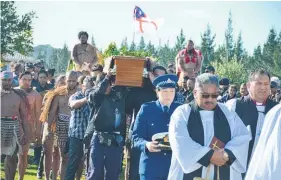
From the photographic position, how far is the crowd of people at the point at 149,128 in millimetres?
5180

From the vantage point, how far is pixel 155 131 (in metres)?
6.38

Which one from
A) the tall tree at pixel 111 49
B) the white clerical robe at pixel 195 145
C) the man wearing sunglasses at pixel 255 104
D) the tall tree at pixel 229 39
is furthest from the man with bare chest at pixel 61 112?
the tall tree at pixel 229 39

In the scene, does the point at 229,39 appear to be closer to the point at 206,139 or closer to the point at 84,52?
the point at 84,52

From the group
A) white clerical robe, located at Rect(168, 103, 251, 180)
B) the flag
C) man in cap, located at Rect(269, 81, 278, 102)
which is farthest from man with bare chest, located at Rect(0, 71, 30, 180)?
man in cap, located at Rect(269, 81, 278, 102)

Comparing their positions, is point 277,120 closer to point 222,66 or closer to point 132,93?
point 132,93

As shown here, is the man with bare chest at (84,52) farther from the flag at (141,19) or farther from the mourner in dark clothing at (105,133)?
the mourner in dark clothing at (105,133)

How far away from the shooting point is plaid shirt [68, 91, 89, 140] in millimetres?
8844

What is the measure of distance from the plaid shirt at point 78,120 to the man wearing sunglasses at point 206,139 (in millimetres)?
3778

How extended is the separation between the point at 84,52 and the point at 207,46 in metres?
87.5

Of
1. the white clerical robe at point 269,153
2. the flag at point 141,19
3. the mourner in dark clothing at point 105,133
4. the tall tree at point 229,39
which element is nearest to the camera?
the white clerical robe at point 269,153

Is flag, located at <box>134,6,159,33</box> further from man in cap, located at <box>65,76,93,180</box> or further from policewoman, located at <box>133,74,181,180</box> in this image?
policewoman, located at <box>133,74,181,180</box>

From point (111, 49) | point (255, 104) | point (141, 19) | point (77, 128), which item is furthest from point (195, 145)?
point (141, 19)

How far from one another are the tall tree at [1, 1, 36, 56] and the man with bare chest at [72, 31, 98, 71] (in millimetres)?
11327

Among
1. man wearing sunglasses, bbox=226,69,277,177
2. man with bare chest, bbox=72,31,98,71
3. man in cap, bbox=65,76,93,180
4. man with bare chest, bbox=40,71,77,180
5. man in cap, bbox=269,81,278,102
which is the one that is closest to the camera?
man wearing sunglasses, bbox=226,69,277,177
